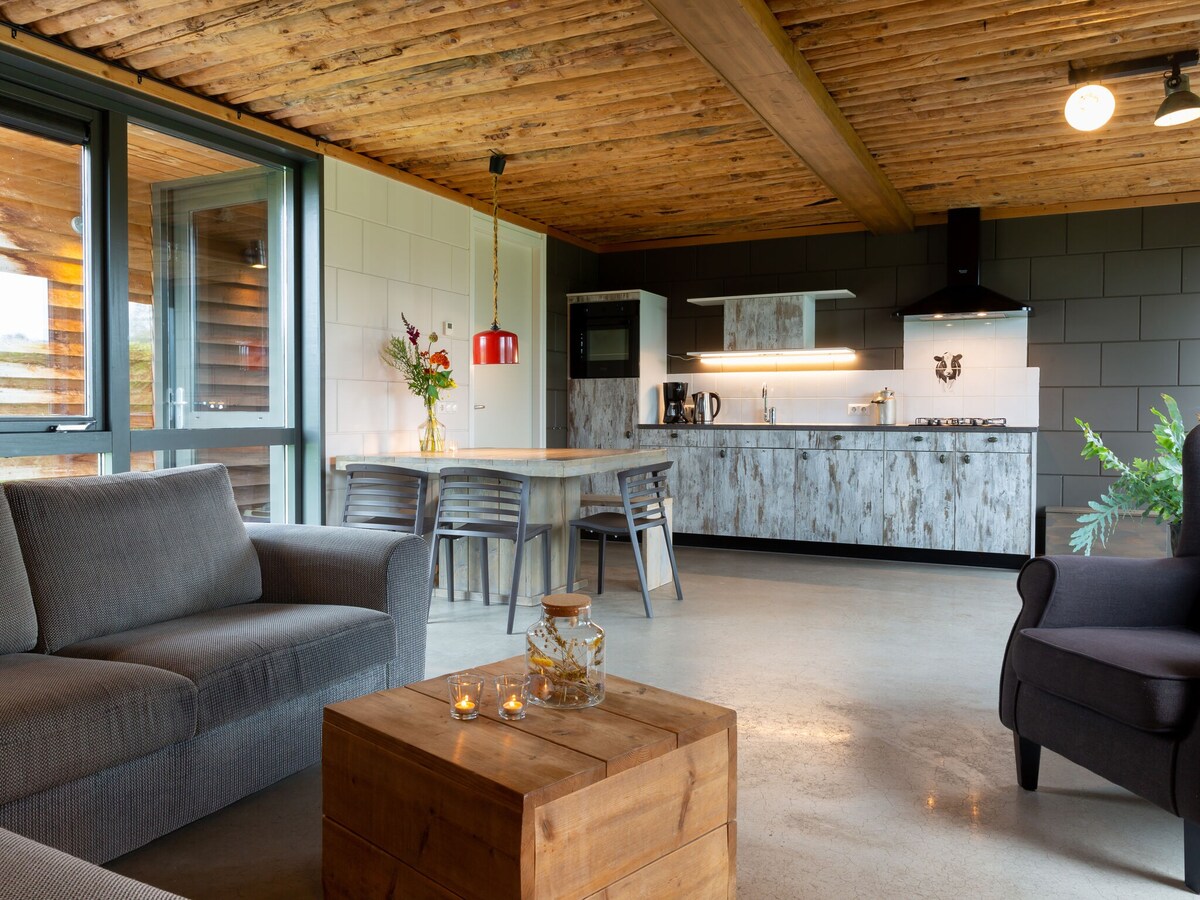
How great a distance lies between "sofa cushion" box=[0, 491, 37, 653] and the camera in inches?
86.8

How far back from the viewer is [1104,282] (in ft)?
20.1

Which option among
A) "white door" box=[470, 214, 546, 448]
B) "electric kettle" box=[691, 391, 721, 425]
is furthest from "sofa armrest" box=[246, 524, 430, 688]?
"electric kettle" box=[691, 391, 721, 425]

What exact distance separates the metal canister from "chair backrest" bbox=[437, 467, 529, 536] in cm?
330

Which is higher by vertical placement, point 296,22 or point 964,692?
point 296,22

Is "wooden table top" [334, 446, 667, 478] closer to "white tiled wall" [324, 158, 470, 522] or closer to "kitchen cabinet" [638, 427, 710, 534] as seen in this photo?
"white tiled wall" [324, 158, 470, 522]

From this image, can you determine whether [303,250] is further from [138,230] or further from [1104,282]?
[1104,282]

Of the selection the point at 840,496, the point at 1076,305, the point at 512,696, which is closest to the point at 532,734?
the point at 512,696

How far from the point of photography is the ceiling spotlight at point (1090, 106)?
3598mm

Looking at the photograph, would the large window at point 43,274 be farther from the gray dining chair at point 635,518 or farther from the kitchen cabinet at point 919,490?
the kitchen cabinet at point 919,490

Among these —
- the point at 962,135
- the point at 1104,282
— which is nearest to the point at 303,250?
the point at 962,135

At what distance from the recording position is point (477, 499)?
4254mm

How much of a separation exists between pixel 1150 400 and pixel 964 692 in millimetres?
3827

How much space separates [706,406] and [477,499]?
337 cm

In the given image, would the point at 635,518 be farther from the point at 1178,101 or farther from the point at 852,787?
the point at 1178,101
